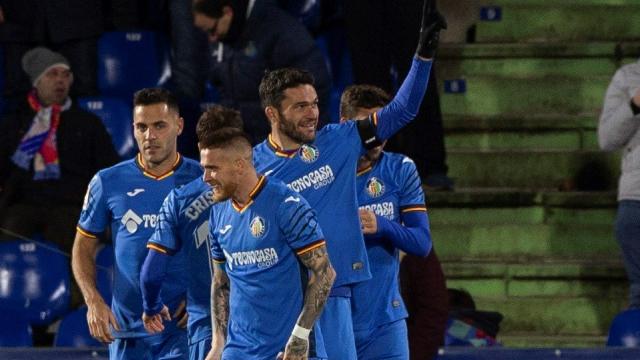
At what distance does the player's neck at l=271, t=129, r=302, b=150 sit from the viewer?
6641 millimetres

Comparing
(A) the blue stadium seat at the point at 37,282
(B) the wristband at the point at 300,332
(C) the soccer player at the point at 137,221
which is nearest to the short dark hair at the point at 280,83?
(C) the soccer player at the point at 137,221

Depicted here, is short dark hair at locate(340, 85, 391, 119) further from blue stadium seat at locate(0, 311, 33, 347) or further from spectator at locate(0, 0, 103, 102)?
spectator at locate(0, 0, 103, 102)

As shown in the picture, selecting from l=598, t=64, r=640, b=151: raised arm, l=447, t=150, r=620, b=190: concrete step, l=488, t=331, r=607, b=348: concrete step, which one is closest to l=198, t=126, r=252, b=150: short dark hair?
l=598, t=64, r=640, b=151: raised arm

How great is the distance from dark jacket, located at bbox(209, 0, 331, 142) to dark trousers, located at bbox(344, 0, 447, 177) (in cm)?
34

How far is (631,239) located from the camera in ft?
29.4

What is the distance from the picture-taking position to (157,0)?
10906mm

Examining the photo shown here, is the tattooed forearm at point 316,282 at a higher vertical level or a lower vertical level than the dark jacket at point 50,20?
lower

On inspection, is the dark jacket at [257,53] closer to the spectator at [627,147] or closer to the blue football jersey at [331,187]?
the spectator at [627,147]

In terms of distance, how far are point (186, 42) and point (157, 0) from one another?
71cm

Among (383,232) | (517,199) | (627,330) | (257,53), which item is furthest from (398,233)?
(517,199)

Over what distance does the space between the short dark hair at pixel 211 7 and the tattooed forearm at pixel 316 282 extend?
12.6 ft

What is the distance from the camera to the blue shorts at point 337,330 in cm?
636

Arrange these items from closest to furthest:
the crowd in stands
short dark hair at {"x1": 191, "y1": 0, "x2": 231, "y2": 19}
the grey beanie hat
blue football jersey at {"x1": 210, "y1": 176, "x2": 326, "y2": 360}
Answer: blue football jersey at {"x1": 210, "y1": 176, "x2": 326, "y2": 360} → the crowd in stands → short dark hair at {"x1": 191, "y1": 0, "x2": 231, "y2": 19} → the grey beanie hat

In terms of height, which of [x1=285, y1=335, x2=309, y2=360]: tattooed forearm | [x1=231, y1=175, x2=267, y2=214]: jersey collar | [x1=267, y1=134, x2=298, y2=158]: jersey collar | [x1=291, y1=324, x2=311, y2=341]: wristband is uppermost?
[x1=267, y1=134, x2=298, y2=158]: jersey collar
